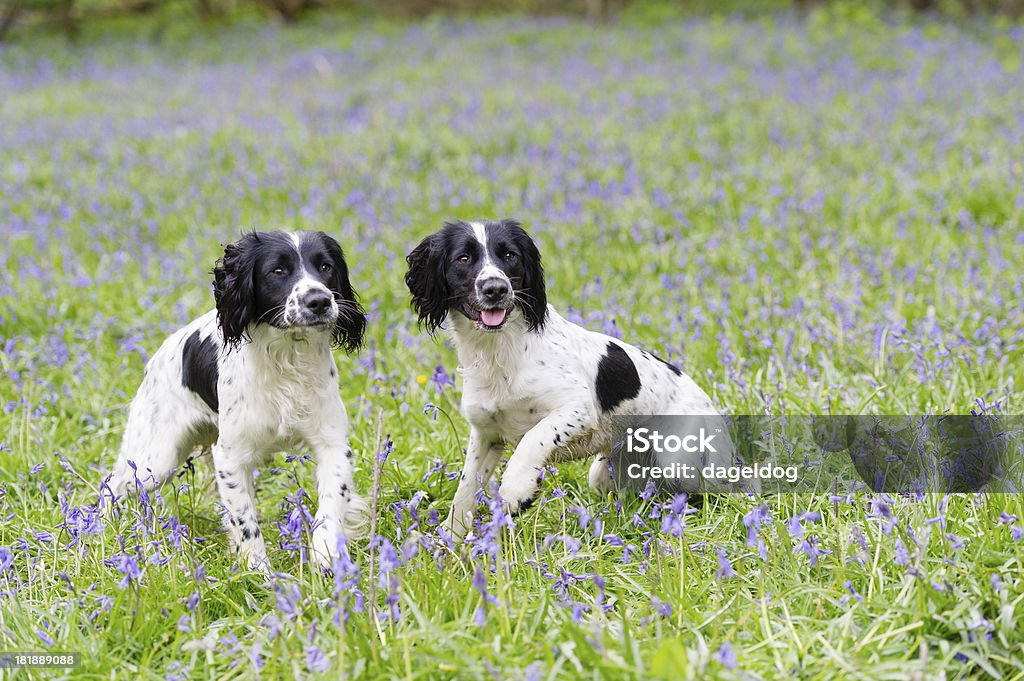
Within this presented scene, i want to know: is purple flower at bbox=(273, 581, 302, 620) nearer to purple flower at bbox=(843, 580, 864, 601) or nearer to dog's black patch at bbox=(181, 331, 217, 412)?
dog's black patch at bbox=(181, 331, 217, 412)

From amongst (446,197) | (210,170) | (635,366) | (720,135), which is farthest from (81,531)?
(720,135)

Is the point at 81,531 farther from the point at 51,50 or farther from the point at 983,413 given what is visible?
the point at 51,50

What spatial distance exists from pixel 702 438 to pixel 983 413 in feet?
3.53

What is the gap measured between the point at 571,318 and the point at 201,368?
233 cm

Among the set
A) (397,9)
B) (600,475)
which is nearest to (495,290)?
(600,475)

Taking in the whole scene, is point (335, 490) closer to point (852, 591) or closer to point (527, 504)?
point (527, 504)

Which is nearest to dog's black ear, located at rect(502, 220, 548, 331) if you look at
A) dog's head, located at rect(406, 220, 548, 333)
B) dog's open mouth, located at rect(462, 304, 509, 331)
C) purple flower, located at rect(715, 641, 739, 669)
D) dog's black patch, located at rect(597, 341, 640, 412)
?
dog's head, located at rect(406, 220, 548, 333)

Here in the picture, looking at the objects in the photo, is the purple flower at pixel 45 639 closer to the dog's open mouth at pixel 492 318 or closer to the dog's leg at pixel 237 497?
the dog's leg at pixel 237 497

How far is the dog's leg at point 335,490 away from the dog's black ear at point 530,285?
33.0 inches

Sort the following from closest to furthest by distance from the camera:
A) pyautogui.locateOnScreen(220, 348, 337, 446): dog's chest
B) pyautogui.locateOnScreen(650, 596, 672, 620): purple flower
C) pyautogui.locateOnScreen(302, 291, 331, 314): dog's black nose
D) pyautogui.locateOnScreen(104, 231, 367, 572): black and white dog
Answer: pyautogui.locateOnScreen(650, 596, 672, 620): purple flower → pyautogui.locateOnScreen(302, 291, 331, 314): dog's black nose → pyautogui.locateOnScreen(104, 231, 367, 572): black and white dog → pyautogui.locateOnScreen(220, 348, 337, 446): dog's chest

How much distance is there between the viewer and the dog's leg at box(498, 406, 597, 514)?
12.2 ft

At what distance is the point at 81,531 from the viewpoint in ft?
11.3

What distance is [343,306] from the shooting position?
3.86m

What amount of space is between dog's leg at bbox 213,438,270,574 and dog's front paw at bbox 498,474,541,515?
93 cm
